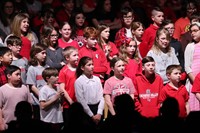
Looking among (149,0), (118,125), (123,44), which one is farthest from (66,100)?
(149,0)

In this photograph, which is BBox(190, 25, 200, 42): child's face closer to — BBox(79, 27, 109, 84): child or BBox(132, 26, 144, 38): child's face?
BBox(132, 26, 144, 38): child's face

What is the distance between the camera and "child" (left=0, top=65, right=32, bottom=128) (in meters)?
8.83

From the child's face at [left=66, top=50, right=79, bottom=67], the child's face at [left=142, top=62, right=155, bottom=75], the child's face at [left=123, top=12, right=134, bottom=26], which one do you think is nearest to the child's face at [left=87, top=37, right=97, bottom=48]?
the child's face at [left=66, top=50, right=79, bottom=67]

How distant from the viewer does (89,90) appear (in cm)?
934

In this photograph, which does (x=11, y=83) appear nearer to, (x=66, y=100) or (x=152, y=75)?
(x=66, y=100)

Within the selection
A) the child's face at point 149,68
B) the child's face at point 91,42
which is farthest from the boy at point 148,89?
the child's face at point 91,42

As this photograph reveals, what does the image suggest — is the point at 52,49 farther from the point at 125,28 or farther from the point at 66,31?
the point at 125,28

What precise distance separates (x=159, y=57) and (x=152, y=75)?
24.1 inches

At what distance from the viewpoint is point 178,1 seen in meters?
13.4

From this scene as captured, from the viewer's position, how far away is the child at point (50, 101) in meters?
9.27

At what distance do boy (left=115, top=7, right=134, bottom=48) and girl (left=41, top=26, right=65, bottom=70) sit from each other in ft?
3.88

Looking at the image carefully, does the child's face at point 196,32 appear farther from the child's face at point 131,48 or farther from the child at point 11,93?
the child at point 11,93

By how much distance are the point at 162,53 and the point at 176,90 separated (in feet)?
3.15

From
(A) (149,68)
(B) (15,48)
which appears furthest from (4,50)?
(A) (149,68)
